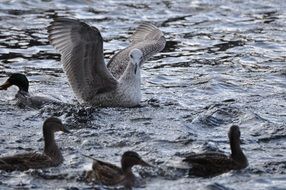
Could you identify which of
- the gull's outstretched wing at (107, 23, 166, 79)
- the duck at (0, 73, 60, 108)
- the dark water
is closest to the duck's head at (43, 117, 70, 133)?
the dark water

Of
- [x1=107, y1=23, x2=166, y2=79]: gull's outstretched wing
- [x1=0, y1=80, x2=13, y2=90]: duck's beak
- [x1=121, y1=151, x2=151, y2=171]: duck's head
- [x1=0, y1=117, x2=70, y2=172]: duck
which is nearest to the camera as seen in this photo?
[x1=121, y1=151, x2=151, y2=171]: duck's head

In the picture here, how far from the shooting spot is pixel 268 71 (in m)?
16.7

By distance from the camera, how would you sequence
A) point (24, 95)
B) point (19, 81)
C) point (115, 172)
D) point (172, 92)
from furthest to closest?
point (172, 92) → point (19, 81) → point (24, 95) → point (115, 172)

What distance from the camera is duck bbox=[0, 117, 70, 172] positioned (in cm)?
1059

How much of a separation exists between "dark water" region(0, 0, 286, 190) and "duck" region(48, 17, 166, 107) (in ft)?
0.76

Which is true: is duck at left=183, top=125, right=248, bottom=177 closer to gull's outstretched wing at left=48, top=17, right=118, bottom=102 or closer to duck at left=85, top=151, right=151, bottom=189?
duck at left=85, top=151, right=151, bottom=189

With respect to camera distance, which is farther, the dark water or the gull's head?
the gull's head

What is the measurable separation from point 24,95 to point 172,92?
7.88ft

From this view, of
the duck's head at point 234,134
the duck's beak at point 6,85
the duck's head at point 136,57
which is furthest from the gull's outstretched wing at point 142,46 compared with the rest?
the duck's head at point 234,134

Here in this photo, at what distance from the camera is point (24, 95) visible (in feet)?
47.1

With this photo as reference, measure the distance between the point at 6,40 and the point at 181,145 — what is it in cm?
736

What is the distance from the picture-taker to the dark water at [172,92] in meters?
11.0

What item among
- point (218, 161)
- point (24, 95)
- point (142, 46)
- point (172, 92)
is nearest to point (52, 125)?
point (218, 161)

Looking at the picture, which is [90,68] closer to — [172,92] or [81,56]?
[81,56]
